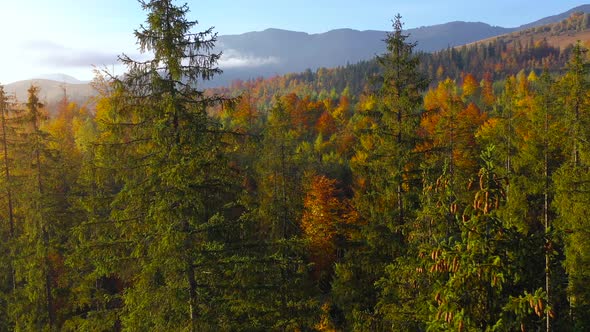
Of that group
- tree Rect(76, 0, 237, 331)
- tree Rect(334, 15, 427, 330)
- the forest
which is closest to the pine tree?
the forest

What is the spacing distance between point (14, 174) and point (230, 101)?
66.7ft

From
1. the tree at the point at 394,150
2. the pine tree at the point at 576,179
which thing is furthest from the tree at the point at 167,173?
the pine tree at the point at 576,179

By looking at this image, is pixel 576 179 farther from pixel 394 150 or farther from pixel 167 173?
pixel 167 173

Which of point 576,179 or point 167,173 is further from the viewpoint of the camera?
point 576,179

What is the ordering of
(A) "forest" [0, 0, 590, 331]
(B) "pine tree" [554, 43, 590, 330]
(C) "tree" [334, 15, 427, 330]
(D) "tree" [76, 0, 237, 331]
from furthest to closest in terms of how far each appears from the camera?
(B) "pine tree" [554, 43, 590, 330] < (C) "tree" [334, 15, 427, 330] < (D) "tree" [76, 0, 237, 331] < (A) "forest" [0, 0, 590, 331]

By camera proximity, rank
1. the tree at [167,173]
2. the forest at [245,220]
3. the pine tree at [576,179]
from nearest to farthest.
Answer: the forest at [245,220] < the tree at [167,173] < the pine tree at [576,179]

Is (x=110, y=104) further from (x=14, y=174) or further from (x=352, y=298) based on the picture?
(x=14, y=174)

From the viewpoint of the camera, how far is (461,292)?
6.15 m

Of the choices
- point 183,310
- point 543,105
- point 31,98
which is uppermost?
point 31,98

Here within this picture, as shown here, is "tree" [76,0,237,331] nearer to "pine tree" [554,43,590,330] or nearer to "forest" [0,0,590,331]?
"forest" [0,0,590,331]

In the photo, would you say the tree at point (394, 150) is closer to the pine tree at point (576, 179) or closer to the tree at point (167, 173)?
the tree at point (167, 173)

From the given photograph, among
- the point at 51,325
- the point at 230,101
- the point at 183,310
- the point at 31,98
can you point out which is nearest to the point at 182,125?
the point at 230,101

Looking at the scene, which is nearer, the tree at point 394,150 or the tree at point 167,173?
the tree at point 167,173

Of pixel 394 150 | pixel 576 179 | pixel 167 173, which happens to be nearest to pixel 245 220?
pixel 167 173
